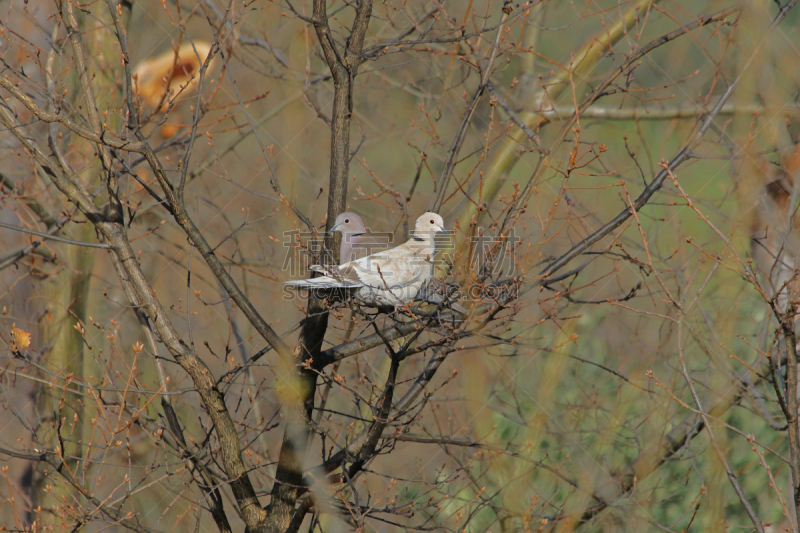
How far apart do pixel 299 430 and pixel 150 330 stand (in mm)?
1041

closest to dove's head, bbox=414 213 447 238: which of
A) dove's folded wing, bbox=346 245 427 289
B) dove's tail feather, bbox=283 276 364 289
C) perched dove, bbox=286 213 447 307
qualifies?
perched dove, bbox=286 213 447 307

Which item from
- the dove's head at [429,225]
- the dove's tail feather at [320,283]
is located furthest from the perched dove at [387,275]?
the dove's head at [429,225]

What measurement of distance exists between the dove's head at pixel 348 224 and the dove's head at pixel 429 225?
1.09 feet

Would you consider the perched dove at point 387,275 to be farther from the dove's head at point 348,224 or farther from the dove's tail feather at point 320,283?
the dove's head at point 348,224

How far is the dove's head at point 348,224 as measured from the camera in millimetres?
3227

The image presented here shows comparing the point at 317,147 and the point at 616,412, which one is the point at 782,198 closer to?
the point at 616,412

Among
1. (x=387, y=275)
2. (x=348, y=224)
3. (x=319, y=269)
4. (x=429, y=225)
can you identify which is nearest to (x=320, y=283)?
(x=319, y=269)

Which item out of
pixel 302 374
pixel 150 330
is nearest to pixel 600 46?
pixel 302 374

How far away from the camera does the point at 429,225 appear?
11.0 ft

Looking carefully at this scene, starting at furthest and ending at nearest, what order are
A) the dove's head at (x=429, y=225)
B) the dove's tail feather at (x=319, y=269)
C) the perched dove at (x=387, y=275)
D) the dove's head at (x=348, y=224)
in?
the dove's head at (x=429, y=225), the dove's head at (x=348, y=224), the perched dove at (x=387, y=275), the dove's tail feather at (x=319, y=269)

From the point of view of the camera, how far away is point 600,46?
16.0 feet

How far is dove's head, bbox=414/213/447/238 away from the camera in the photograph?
3.34 m

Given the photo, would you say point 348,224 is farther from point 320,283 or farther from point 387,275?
point 320,283

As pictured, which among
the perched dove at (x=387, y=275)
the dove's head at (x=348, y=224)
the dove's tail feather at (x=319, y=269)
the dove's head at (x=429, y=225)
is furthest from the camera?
the dove's head at (x=429, y=225)
